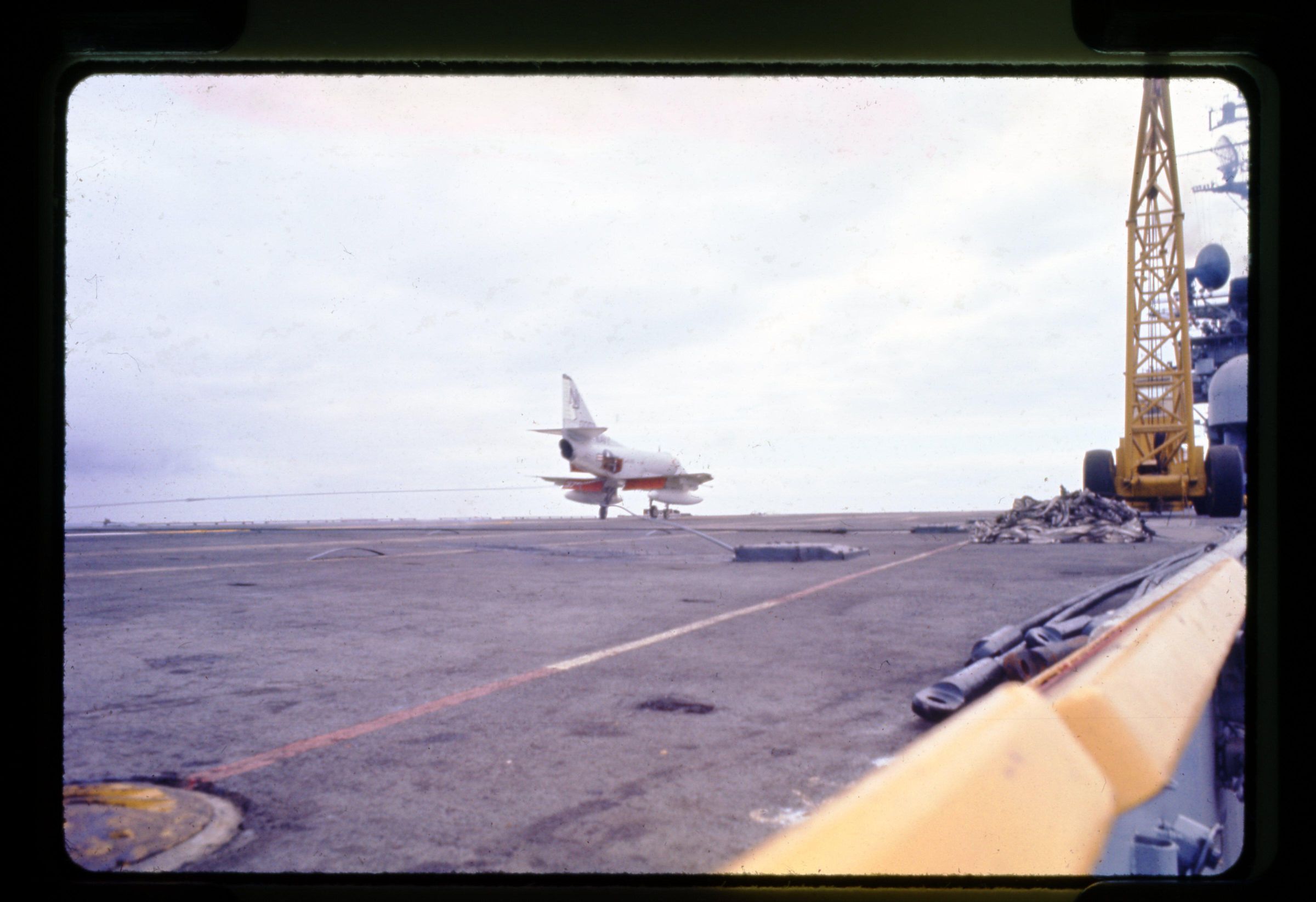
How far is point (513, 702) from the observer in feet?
11.6

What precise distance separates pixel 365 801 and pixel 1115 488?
606 inches

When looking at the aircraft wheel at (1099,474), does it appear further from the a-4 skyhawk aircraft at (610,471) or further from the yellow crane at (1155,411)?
the a-4 skyhawk aircraft at (610,471)

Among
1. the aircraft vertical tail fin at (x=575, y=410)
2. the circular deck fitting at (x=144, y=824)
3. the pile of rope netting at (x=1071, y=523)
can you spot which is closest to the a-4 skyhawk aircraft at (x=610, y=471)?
the aircraft vertical tail fin at (x=575, y=410)

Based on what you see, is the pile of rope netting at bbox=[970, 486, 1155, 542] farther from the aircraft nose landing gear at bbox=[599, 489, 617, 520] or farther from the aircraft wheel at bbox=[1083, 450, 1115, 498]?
the aircraft nose landing gear at bbox=[599, 489, 617, 520]

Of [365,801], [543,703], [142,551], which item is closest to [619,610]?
[543,703]

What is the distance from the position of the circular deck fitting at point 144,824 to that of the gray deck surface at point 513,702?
0.09 m

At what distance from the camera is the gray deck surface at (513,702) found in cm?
221

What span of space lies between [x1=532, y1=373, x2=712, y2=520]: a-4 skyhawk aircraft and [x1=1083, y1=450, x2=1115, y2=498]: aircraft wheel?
549 inches

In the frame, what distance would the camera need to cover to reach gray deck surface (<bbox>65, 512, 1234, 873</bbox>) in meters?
2.21

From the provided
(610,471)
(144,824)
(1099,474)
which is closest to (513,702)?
(144,824)

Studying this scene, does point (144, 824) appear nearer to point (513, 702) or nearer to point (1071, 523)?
point (513, 702)

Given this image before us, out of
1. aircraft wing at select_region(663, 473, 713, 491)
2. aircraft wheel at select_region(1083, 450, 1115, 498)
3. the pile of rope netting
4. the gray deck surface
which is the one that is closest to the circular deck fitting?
the gray deck surface

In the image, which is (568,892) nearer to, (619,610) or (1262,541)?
(1262,541)

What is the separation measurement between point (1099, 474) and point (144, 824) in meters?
16.6
